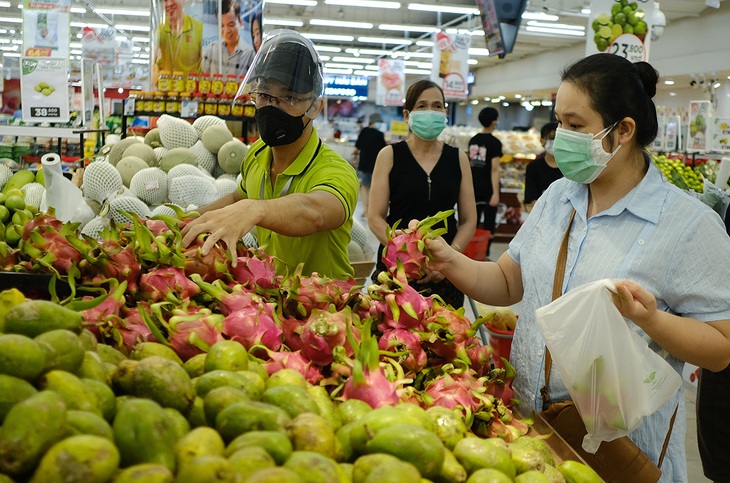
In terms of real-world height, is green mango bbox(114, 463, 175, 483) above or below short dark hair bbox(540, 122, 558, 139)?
below

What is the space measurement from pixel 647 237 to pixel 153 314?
1.25 metres

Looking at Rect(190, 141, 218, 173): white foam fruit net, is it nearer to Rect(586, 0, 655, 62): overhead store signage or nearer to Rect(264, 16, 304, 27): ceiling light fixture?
Rect(586, 0, 655, 62): overhead store signage

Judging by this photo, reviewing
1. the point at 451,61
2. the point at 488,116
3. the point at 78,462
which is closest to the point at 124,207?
the point at 78,462

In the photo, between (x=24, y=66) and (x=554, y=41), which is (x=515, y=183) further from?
(x=554, y=41)

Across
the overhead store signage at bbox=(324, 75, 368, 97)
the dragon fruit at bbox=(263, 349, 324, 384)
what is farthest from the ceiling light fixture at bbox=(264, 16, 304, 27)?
the dragon fruit at bbox=(263, 349, 324, 384)

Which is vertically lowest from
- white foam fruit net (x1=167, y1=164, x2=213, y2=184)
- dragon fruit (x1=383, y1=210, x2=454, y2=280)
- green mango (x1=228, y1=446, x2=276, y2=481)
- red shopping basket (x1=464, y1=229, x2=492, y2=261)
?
red shopping basket (x1=464, y1=229, x2=492, y2=261)

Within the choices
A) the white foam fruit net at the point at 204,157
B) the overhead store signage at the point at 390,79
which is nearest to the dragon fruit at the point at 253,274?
the white foam fruit net at the point at 204,157

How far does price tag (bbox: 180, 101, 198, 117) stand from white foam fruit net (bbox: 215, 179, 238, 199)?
117 cm

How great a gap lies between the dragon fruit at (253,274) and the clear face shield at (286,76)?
706 mm

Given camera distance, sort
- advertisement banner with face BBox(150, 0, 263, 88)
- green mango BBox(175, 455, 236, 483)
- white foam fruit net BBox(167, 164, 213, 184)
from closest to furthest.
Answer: green mango BBox(175, 455, 236, 483) → white foam fruit net BBox(167, 164, 213, 184) → advertisement banner with face BBox(150, 0, 263, 88)

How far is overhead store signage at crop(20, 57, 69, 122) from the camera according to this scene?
17.8ft

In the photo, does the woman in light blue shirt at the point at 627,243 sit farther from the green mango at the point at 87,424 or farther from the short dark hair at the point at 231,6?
the short dark hair at the point at 231,6

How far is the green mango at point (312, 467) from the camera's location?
0.93 meters

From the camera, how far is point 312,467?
0.94 m
